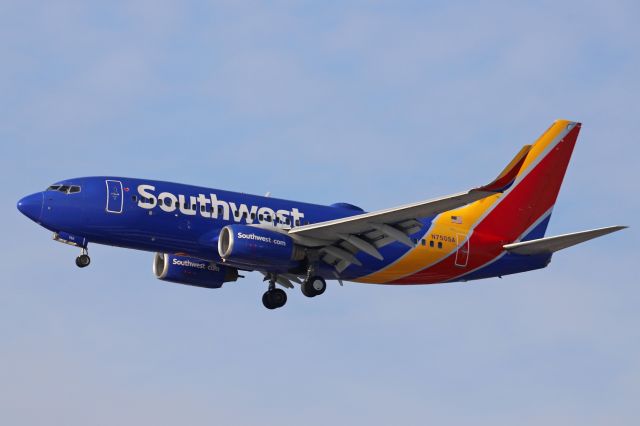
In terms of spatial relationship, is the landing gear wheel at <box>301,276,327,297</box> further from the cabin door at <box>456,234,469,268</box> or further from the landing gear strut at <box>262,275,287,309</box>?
the cabin door at <box>456,234,469,268</box>

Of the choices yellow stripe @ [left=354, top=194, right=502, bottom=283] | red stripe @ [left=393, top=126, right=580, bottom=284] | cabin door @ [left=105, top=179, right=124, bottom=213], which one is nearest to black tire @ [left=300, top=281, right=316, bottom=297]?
yellow stripe @ [left=354, top=194, right=502, bottom=283]

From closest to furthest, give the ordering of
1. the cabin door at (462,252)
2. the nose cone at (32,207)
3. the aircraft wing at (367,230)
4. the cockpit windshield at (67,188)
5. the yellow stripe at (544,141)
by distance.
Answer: the aircraft wing at (367,230), the nose cone at (32,207), the cockpit windshield at (67,188), the cabin door at (462,252), the yellow stripe at (544,141)

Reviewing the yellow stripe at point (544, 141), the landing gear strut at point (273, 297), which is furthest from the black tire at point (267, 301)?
the yellow stripe at point (544, 141)

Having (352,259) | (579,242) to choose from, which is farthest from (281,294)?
(579,242)

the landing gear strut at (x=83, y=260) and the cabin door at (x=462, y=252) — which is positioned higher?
the cabin door at (x=462, y=252)

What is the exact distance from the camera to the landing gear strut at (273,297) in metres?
53.3

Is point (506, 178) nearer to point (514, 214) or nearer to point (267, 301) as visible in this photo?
point (514, 214)

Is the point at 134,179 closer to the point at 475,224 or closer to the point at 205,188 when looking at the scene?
the point at 205,188

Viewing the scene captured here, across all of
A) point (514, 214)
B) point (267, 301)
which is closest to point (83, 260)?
point (267, 301)

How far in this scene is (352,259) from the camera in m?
50.7

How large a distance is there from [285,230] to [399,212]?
5.56m

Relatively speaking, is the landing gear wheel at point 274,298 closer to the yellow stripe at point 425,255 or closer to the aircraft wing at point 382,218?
the yellow stripe at point 425,255

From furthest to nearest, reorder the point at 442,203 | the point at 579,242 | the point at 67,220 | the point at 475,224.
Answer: the point at 475,224, the point at 579,242, the point at 67,220, the point at 442,203

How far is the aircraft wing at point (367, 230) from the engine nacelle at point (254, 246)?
2.98ft
